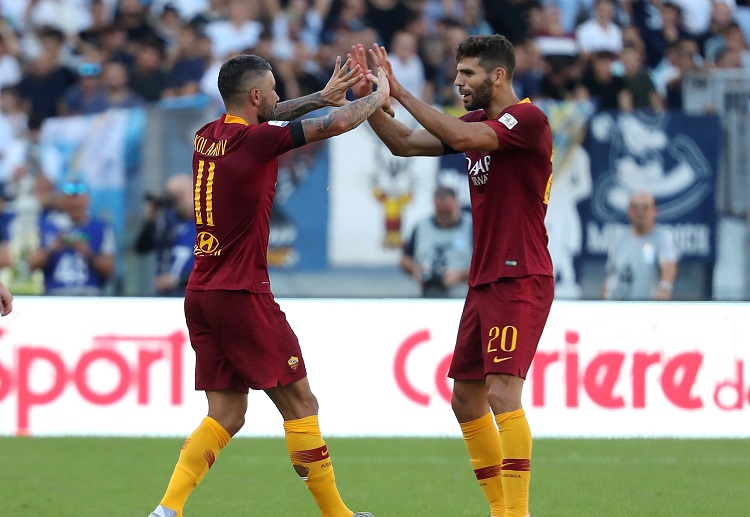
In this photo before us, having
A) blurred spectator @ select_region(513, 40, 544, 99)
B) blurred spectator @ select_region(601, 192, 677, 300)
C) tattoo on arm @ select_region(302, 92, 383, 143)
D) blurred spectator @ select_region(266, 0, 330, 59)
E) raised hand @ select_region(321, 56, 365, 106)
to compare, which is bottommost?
blurred spectator @ select_region(601, 192, 677, 300)

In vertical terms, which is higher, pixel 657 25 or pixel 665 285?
pixel 657 25

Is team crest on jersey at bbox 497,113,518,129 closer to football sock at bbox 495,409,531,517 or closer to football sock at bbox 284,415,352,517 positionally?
football sock at bbox 495,409,531,517

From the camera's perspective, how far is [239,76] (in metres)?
5.77

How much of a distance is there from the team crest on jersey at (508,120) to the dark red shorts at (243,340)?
1.38 m

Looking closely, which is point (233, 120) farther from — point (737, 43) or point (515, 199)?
point (737, 43)

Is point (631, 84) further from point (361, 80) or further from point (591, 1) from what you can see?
point (361, 80)

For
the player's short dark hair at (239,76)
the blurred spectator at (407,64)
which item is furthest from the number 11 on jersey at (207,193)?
the blurred spectator at (407,64)

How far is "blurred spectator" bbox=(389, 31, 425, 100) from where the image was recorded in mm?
13562

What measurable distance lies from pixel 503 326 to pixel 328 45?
8584 millimetres

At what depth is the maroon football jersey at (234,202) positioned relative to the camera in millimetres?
5652

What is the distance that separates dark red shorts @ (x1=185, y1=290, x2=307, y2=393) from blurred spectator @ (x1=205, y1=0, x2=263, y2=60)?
8.42 m

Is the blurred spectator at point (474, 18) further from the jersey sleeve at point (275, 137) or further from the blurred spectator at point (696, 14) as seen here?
the jersey sleeve at point (275, 137)

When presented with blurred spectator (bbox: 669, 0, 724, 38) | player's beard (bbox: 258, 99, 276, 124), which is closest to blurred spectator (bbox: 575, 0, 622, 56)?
blurred spectator (bbox: 669, 0, 724, 38)

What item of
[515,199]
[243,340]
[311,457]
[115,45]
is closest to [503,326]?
[515,199]
